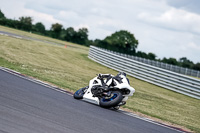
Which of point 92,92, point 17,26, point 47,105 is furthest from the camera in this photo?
point 17,26

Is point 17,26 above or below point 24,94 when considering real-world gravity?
above

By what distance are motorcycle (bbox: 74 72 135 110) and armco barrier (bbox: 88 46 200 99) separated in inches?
455

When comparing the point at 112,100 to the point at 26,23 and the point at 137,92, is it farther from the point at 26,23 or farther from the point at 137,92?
the point at 26,23

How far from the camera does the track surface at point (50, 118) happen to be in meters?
5.19

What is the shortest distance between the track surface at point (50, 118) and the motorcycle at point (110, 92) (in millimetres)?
295

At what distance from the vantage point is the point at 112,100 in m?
8.62

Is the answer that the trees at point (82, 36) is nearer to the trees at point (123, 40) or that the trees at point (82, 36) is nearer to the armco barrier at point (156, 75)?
the trees at point (123, 40)

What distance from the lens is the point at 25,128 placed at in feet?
16.3

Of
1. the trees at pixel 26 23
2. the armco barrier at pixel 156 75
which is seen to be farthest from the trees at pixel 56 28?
the armco barrier at pixel 156 75

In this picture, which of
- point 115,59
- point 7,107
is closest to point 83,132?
point 7,107

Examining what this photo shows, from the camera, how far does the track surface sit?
5.19 metres

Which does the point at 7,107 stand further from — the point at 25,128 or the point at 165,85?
the point at 165,85

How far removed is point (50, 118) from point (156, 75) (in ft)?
56.3

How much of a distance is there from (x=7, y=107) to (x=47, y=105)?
4.18ft
